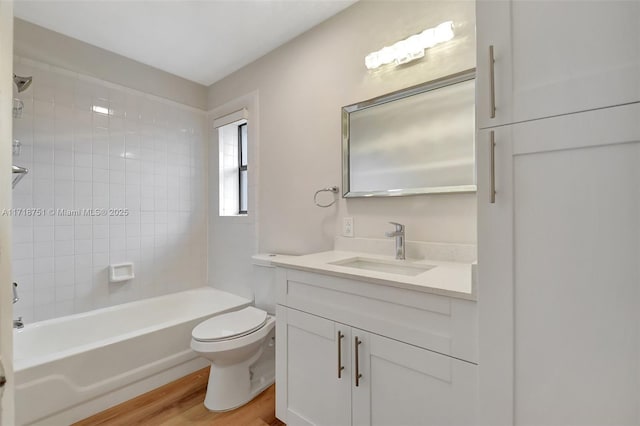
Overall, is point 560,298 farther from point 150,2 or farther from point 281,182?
point 150,2

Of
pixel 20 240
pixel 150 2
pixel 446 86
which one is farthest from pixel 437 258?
pixel 20 240

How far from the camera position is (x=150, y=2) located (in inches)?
70.2

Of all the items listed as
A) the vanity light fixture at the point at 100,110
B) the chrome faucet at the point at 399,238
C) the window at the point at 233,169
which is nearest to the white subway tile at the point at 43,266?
the vanity light fixture at the point at 100,110

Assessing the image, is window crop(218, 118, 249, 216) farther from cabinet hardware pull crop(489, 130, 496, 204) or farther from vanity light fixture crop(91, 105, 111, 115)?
cabinet hardware pull crop(489, 130, 496, 204)

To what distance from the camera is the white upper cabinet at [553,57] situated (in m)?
0.65

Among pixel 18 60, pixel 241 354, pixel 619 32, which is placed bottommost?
pixel 241 354

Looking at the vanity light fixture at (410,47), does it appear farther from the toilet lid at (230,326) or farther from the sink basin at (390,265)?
the toilet lid at (230,326)

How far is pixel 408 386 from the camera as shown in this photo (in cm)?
104

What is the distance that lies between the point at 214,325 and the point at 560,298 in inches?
67.2

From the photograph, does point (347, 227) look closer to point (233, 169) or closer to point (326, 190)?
point (326, 190)

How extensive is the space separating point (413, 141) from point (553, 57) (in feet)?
2.81

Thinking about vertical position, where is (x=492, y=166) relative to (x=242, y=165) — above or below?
below

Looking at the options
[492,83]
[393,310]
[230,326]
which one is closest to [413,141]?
[492,83]

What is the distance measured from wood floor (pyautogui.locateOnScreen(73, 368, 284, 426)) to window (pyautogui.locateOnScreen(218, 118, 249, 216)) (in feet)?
4.91
